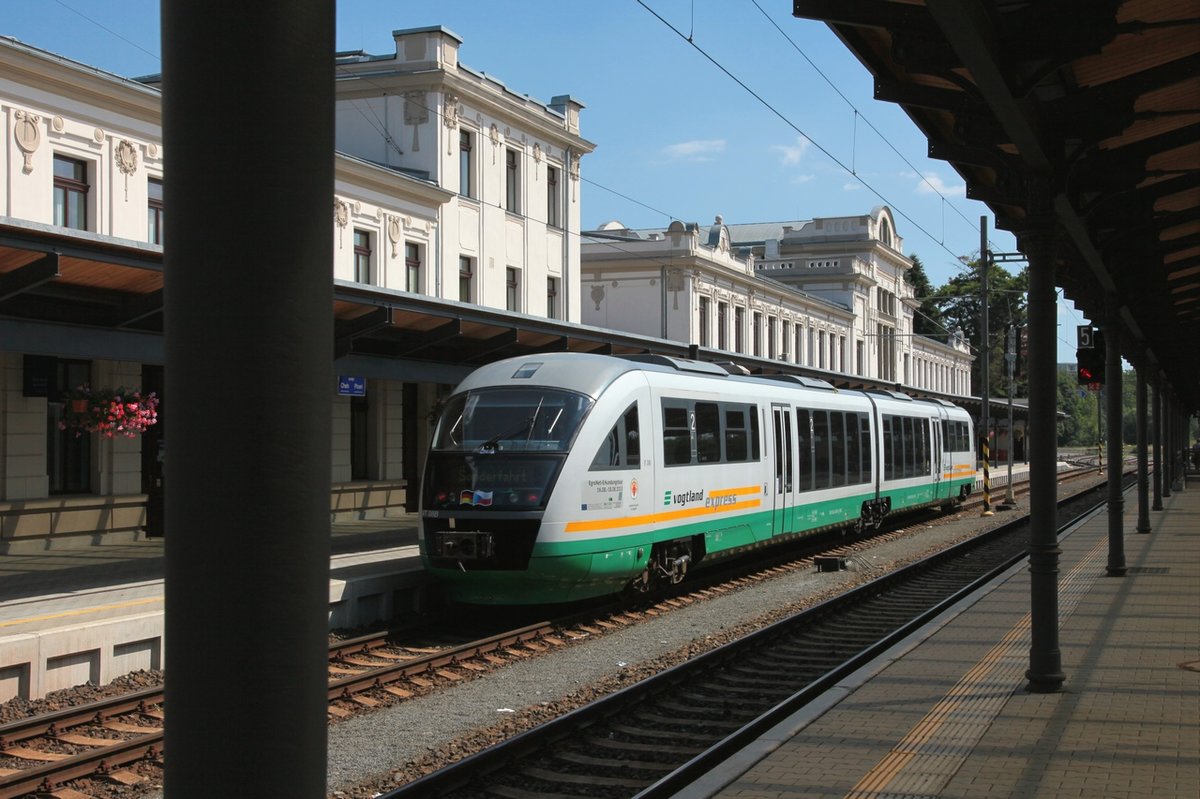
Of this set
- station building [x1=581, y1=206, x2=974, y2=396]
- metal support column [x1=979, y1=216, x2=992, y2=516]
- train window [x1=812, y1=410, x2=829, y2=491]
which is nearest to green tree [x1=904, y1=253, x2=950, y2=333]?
station building [x1=581, y1=206, x2=974, y2=396]

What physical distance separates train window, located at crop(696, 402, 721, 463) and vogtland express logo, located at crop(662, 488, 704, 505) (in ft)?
1.44

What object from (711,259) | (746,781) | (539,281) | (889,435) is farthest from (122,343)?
(711,259)

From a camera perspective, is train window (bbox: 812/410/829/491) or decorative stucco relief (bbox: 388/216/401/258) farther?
decorative stucco relief (bbox: 388/216/401/258)

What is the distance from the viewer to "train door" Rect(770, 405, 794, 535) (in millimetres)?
18234

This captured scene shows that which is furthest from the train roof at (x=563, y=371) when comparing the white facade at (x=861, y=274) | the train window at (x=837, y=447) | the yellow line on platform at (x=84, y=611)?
the white facade at (x=861, y=274)

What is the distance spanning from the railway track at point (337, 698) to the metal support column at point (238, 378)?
6.24m

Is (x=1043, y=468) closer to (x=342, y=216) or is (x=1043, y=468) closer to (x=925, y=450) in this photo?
(x=342, y=216)

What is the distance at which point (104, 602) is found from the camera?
39.0 feet

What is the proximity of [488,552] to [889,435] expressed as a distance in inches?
545

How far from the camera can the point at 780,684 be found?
34.6 ft

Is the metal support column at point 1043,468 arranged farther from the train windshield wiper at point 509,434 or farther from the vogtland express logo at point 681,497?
the vogtland express logo at point 681,497

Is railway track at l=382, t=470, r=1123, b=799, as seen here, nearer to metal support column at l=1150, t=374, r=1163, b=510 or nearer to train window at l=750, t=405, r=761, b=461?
train window at l=750, t=405, r=761, b=461

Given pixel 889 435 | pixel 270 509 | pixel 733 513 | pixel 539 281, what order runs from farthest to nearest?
pixel 539 281, pixel 889 435, pixel 733 513, pixel 270 509

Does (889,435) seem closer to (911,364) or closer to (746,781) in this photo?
(746,781)
